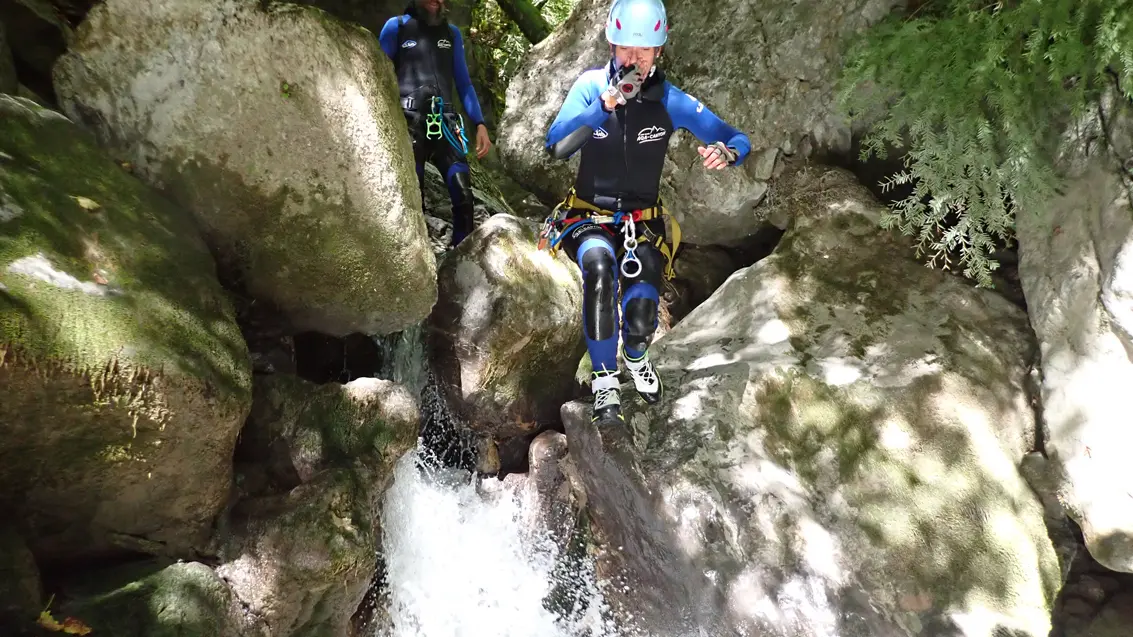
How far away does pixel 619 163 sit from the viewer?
156 inches

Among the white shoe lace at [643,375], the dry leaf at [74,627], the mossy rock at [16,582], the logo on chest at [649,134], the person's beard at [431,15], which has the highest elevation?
the person's beard at [431,15]

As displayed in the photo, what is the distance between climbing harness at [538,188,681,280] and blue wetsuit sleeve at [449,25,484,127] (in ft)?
5.40

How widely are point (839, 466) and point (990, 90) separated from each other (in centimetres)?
256

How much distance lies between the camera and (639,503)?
14.1 ft

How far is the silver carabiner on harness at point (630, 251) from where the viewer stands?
3.99 meters

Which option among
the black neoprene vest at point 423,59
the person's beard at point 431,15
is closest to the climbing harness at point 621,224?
the black neoprene vest at point 423,59

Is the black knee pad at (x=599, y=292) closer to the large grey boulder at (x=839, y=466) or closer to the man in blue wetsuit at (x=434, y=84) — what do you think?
the large grey boulder at (x=839, y=466)

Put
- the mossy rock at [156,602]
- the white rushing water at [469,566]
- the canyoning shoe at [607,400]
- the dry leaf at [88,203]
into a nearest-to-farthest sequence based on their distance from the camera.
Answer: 1. the mossy rock at [156,602]
2. the dry leaf at [88,203]
3. the canyoning shoe at [607,400]
4. the white rushing water at [469,566]

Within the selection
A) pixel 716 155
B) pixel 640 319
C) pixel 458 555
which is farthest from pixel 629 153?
pixel 458 555

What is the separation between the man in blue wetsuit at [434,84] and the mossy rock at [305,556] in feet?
9.08

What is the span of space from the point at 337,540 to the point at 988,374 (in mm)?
4357

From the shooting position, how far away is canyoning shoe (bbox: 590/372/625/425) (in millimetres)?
4234

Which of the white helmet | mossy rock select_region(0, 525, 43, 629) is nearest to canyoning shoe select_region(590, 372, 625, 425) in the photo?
the white helmet

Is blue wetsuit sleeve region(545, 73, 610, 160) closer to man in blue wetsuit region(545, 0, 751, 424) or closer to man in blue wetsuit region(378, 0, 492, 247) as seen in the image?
man in blue wetsuit region(545, 0, 751, 424)
